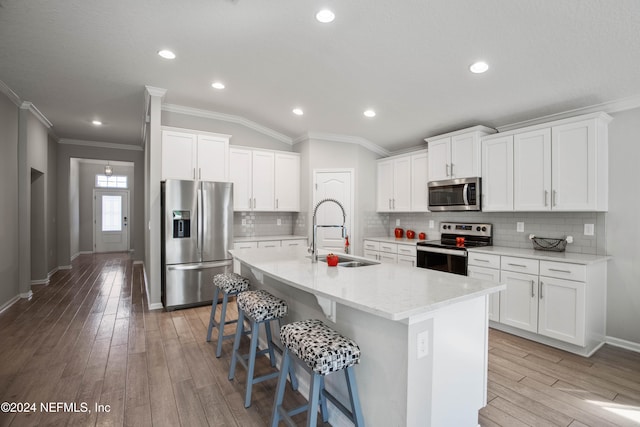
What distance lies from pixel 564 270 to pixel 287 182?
398cm

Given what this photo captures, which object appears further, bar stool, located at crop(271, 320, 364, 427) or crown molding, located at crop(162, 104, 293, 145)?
crown molding, located at crop(162, 104, 293, 145)

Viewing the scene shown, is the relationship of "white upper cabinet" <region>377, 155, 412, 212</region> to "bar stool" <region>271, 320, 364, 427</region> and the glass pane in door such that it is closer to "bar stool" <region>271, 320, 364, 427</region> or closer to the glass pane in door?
"bar stool" <region>271, 320, 364, 427</region>

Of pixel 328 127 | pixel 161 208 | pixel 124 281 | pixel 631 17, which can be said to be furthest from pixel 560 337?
pixel 124 281

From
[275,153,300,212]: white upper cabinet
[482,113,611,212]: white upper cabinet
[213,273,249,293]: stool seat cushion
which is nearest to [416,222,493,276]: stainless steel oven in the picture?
[482,113,611,212]: white upper cabinet

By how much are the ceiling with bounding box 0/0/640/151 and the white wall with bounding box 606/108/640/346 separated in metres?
0.40

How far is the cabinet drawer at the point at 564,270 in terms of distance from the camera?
2.82 metres

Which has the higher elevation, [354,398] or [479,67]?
[479,67]

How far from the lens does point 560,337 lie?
9.68 feet

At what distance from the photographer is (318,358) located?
4.78 ft

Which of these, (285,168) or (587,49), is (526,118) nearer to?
(587,49)

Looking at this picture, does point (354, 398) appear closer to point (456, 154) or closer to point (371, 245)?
point (456, 154)

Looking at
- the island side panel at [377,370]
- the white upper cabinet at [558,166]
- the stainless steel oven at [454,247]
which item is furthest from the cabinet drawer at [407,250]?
the island side panel at [377,370]

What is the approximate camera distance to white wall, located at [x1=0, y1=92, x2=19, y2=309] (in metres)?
3.93

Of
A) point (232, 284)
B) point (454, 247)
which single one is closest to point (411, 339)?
point (232, 284)
